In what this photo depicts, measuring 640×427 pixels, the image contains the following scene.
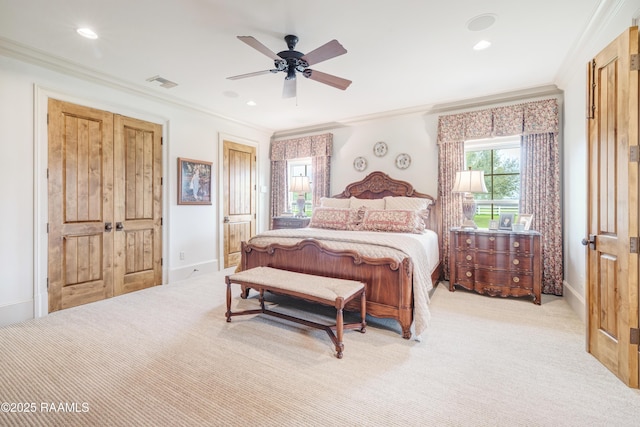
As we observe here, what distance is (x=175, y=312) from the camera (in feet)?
10.3

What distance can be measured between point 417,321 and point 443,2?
2568mm

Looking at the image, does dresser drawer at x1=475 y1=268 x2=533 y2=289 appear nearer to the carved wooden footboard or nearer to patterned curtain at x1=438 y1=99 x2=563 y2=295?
patterned curtain at x1=438 y1=99 x2=563 y2=295

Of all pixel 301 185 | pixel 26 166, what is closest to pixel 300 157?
pixel 301 185

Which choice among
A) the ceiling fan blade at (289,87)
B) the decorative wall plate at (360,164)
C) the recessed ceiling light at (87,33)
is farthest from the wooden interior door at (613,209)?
the recessed ceiling light at (87,33)

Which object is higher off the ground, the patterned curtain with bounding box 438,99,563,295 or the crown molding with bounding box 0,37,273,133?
the crown molding with bounding box 0,37,273,133

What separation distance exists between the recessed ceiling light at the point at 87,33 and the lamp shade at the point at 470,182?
438cm

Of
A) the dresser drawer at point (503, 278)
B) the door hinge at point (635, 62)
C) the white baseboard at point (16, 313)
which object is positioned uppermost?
the door hinge at point (635, 62)

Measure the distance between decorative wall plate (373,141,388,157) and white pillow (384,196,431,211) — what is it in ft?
2.93

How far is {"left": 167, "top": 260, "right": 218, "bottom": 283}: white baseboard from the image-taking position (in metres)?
4.41

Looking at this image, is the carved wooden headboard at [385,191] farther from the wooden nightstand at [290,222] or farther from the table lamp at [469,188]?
the wooden nightstand at [290,222]

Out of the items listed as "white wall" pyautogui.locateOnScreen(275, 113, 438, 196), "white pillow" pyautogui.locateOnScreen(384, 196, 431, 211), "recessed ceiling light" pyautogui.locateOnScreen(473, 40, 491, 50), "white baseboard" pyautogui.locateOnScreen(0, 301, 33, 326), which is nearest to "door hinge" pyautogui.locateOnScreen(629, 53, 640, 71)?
"recessed ceiling light" pyautogui.locateOnScreen(473, 40, 491, 50)

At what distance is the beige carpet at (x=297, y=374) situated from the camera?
1616mm

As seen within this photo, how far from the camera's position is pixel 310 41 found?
2.78m

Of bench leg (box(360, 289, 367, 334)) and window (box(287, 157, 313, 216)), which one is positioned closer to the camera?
bench leg (box(360, 289, 367, 334))
